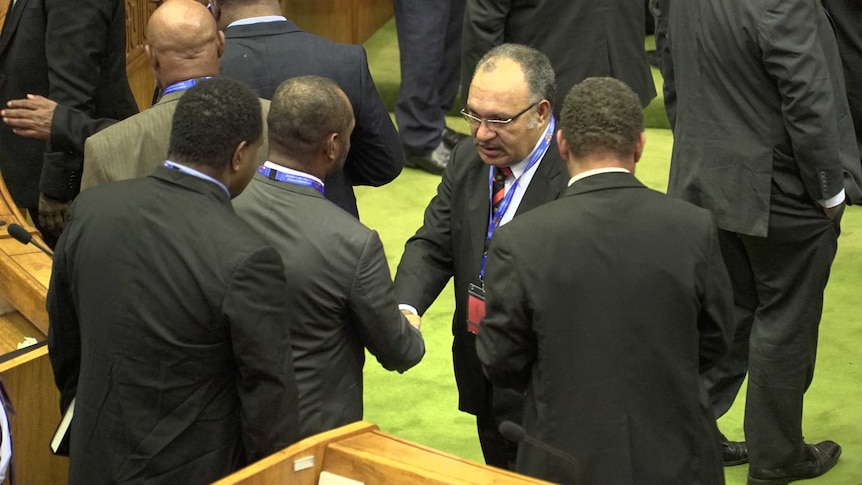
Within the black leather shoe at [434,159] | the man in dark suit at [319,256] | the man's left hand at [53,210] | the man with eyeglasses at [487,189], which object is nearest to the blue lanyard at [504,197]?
the man with eyeglasses at [487,189]

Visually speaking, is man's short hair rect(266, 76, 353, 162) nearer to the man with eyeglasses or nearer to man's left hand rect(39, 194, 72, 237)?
the man with eyeglasses

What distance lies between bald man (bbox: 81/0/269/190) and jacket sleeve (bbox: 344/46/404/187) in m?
0.45

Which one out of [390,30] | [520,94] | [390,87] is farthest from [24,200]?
[390,30]

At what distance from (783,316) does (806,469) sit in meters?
0.48

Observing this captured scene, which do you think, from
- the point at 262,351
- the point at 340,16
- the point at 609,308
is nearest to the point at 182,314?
the point at 262,351

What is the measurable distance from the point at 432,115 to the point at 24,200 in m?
2.53

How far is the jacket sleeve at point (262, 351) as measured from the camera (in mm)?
2242

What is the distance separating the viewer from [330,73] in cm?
335

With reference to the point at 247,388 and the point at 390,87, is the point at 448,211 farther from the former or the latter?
the point at 390,87

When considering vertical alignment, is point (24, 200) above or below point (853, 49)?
below

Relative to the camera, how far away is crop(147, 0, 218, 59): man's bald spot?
2.93 meters

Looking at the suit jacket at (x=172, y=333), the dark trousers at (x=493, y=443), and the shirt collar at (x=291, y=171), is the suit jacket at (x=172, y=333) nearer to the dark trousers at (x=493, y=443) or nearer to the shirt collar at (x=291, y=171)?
the shirt collar at (x=291, y=171)

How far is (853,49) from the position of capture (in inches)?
169

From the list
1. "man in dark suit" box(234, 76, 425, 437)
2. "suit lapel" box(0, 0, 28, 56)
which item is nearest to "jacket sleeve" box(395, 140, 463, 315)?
"man in dark suit" box(234, 76, 425, 437)
